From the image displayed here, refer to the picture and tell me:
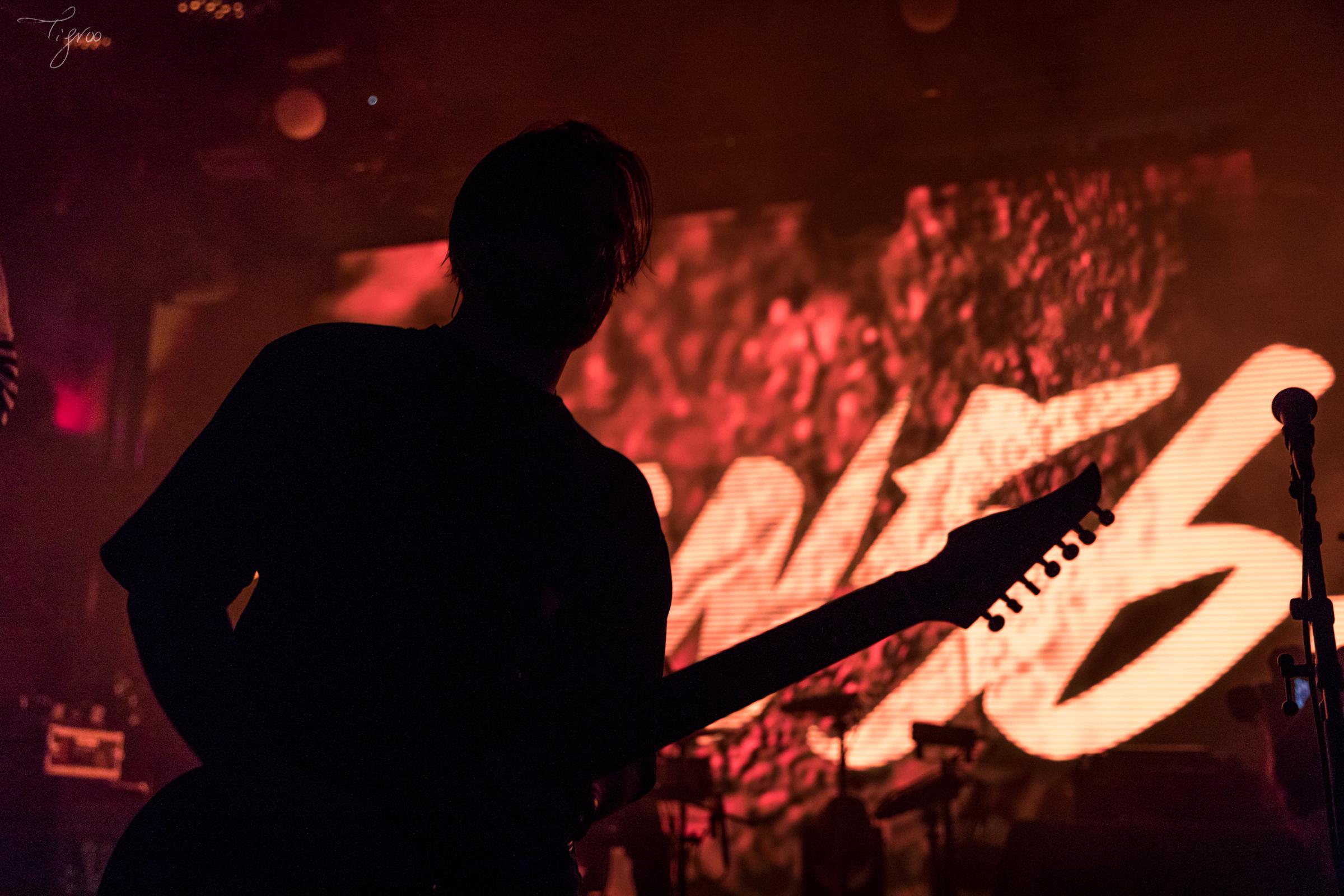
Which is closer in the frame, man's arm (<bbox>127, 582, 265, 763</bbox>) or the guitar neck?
man's arm (<bbox>127, 582, 265, 763</bbox>)

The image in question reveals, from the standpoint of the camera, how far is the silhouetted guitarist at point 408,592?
712 mm

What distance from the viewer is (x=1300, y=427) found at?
1425 millimetres

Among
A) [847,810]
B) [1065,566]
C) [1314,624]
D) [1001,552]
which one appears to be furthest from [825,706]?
[1001,552]

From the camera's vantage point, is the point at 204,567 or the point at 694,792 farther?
the point at 694,792

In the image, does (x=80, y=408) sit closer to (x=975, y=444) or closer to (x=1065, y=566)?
(x=975, y=444)

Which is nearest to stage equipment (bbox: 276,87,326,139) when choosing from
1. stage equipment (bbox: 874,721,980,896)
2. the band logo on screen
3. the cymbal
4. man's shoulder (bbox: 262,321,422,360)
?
the band logo on screen

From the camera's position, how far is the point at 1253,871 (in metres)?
2.12

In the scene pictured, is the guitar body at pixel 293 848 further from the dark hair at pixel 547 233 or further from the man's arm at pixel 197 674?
the dark hair at pixel 547 233

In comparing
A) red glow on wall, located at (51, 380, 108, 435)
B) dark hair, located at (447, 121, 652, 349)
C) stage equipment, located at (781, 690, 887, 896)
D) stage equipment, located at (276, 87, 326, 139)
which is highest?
stage equipment, located at (276, 87, 326, 139)

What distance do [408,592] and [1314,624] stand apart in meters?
1.30

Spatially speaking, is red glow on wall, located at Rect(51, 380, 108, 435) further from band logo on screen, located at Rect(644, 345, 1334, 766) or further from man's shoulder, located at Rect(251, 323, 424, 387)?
man's shoulder, located at Rect(251, 323, 424, 387)

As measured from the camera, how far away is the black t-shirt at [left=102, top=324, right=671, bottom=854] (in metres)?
0.75

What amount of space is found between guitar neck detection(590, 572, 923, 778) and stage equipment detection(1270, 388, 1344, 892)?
2.40 ft

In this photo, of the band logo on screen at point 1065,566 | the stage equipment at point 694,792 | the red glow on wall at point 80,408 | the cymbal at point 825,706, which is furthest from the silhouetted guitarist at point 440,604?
the red glow on wall at point 80,408
